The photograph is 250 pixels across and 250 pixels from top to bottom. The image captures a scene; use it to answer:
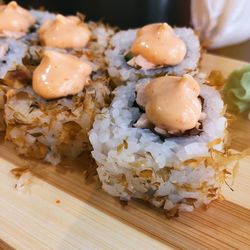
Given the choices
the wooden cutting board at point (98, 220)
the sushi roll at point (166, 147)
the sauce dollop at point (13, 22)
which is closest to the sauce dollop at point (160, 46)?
the sushi roll at point (166, 147)

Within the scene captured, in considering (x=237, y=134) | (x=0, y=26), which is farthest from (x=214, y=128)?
(x=0, y=26)

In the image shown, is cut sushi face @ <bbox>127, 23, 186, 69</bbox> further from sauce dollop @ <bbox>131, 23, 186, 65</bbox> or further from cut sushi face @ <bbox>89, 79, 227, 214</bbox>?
cut sushi face @ <bbox>89, 79, 227, 214</bbox>

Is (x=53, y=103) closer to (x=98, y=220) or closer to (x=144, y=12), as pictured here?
(x=98, y=220)

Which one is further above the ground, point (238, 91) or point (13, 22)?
point (13, 22)

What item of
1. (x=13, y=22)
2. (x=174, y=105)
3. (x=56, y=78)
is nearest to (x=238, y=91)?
(x=174, y=105)

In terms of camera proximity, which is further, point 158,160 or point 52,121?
point 52,121

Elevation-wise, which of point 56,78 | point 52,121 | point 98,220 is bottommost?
point 98,220

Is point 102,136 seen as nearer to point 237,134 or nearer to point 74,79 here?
point 74,79

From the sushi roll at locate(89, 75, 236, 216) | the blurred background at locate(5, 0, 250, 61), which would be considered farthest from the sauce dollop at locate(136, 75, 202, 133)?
the blurred background at locate(5, 0, 250, 61)
